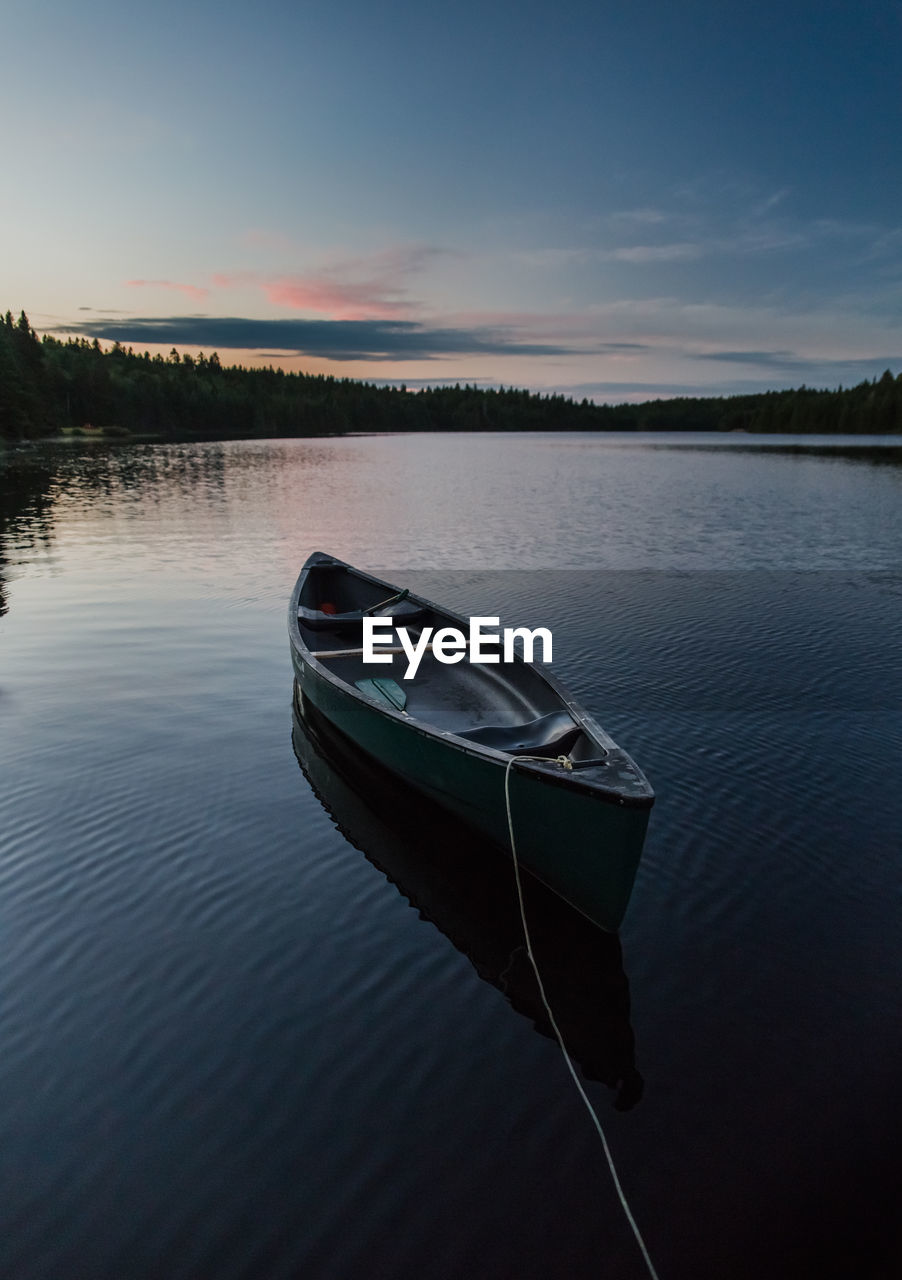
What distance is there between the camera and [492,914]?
8.30 metres

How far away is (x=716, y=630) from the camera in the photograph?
1923 centimetres

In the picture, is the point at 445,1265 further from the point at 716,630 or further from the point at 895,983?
the point at 716,630

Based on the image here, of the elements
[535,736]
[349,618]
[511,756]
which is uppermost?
[511,756]

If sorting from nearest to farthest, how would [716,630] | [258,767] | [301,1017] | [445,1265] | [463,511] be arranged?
[445,1265], [301,1017], [258,767], [716,630], [463,511]

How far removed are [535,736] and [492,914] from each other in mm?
2114

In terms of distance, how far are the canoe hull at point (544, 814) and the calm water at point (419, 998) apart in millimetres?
539

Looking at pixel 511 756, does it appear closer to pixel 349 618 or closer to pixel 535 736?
pixel 535 736

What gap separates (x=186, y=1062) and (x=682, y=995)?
14.3 ft

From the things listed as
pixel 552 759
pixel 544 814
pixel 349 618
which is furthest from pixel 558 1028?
pixel 349 618

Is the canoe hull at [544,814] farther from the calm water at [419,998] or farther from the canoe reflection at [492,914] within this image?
the calm water at [419,998]

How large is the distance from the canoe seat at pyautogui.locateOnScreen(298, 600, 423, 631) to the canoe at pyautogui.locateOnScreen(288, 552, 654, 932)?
109 centimetres

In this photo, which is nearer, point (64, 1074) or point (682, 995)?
point (64, 1074)

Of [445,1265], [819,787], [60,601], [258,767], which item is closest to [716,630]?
[819,787]

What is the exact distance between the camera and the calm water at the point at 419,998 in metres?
4.96
